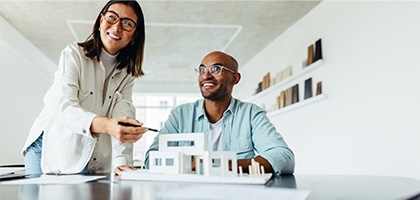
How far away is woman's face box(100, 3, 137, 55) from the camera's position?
1.30 metres

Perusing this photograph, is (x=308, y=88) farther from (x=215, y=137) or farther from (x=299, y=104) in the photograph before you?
(x=215, y=137)

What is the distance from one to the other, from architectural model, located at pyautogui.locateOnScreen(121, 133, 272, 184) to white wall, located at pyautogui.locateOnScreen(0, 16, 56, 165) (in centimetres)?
372

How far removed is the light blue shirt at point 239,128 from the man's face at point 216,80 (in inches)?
2.5

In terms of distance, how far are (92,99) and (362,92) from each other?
2.22 m

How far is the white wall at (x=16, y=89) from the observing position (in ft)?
13.4

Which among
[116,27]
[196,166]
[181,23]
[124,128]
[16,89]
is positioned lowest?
[196,166]

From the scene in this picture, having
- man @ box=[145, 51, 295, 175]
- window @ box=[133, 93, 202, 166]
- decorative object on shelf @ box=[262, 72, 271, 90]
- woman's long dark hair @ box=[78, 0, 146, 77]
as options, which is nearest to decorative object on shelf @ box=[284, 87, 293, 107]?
decorative object on shelf @ box=[262, 72, 271, 90]

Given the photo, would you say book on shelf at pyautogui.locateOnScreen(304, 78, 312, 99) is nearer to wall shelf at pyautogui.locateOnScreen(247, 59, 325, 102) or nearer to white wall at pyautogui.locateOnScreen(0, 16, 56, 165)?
wall shelf at pyautogui.locateOnScreen(247, 59, 325, 102)

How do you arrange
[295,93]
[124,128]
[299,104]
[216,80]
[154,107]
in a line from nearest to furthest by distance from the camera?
[124,128]
[216,80]
[299,104]
[295,93]
[154,107]

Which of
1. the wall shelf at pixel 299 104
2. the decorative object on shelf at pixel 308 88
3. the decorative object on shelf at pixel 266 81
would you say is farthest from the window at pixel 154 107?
the decorative object on shelf at pixel 308 88

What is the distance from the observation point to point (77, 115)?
43.3 inches

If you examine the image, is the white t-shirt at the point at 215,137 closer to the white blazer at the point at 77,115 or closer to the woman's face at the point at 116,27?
the white blazer at the point at 77,115

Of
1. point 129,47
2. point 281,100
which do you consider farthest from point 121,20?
point 281,100

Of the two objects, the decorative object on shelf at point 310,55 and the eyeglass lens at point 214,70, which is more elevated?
the decorative object on shelf at point 310,55
